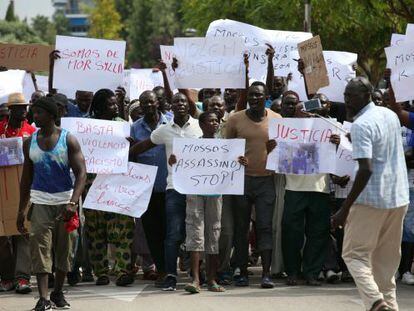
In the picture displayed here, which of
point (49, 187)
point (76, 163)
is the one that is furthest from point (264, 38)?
point (49, 187)

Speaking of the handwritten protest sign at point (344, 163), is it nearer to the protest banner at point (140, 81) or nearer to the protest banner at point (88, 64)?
the protest banner at point (88, 64)

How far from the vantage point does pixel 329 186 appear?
1102 cm

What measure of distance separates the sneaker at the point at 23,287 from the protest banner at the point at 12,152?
46.7 inches

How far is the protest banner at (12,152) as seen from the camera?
34.7 ft

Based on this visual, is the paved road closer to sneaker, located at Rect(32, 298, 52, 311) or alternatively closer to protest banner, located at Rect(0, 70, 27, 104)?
sneaker, located at Rect(32, 298, 52, 311)

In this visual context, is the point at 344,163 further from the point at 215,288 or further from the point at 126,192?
the point at 126,192

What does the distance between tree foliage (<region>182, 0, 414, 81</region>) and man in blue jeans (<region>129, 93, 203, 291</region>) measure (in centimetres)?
975

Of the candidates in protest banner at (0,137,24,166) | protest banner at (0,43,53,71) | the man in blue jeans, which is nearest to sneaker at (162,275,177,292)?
the man in blue jeans

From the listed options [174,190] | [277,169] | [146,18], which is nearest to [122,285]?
[174,190]

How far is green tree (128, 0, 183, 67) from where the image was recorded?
72731 millimetres

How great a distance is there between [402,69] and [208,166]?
7.17ft

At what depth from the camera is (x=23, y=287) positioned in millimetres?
10414

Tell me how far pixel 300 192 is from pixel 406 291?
4.79 ft

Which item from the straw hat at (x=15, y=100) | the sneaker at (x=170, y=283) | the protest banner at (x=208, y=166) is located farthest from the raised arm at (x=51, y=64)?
the sneaker at (x=170, y=283)
